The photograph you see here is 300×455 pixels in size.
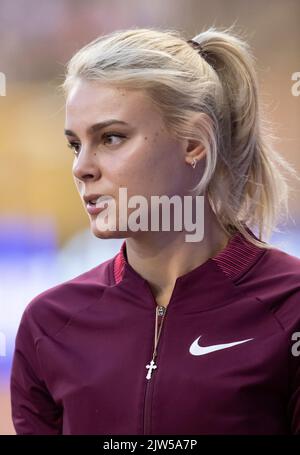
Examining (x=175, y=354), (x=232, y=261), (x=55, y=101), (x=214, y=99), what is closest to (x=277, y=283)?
(x=232, y=261)

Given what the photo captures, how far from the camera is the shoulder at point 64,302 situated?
1071 mm

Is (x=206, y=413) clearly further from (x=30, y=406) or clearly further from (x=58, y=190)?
(x=58, y=190)

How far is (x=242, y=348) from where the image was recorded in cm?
96

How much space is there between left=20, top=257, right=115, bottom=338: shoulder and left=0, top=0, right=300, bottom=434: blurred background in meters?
0.94

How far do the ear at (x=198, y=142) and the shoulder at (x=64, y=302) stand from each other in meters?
0.22

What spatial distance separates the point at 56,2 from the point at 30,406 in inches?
61.0

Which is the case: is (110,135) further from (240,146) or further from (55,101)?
(55,101)

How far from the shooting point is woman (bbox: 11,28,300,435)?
94 cm

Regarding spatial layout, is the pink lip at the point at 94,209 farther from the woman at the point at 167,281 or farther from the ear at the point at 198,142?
the ear at the point at 198,142

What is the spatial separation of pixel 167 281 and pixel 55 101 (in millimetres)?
1339

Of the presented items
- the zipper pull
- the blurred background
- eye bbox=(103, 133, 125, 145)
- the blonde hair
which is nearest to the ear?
the blonde hair

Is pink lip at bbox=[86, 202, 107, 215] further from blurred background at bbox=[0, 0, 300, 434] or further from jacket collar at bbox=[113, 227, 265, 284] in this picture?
blurred background at bbox=[0, 0, 300, 434]

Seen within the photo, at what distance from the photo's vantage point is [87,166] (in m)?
0.98
